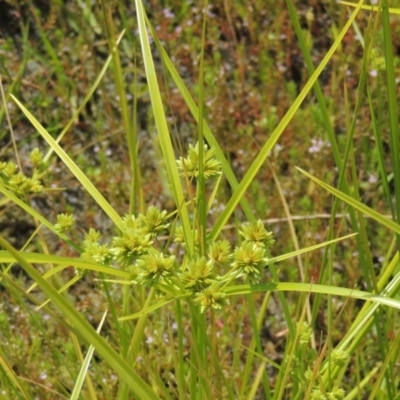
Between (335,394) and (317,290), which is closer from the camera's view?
(317,290)

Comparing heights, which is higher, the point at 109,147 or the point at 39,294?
the point at 109,147

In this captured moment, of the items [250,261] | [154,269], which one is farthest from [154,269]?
[250,261]

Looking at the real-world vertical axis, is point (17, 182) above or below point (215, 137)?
above

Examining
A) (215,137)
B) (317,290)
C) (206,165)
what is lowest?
Answer: (215,137)

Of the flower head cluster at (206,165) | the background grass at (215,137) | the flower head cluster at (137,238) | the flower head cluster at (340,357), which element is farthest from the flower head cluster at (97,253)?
the background grass at (215,137)

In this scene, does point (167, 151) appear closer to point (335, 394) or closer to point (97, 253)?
point (97, 253)

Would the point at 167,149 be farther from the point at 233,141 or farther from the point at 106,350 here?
the point at 233,141

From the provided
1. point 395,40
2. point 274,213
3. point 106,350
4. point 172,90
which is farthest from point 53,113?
point 106,350

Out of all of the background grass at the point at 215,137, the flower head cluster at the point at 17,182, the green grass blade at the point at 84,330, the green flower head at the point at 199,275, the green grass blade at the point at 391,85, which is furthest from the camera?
the background grass at the point at 215,137

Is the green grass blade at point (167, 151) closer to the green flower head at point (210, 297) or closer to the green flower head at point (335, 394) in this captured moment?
the green flower head at point (210, 297)
